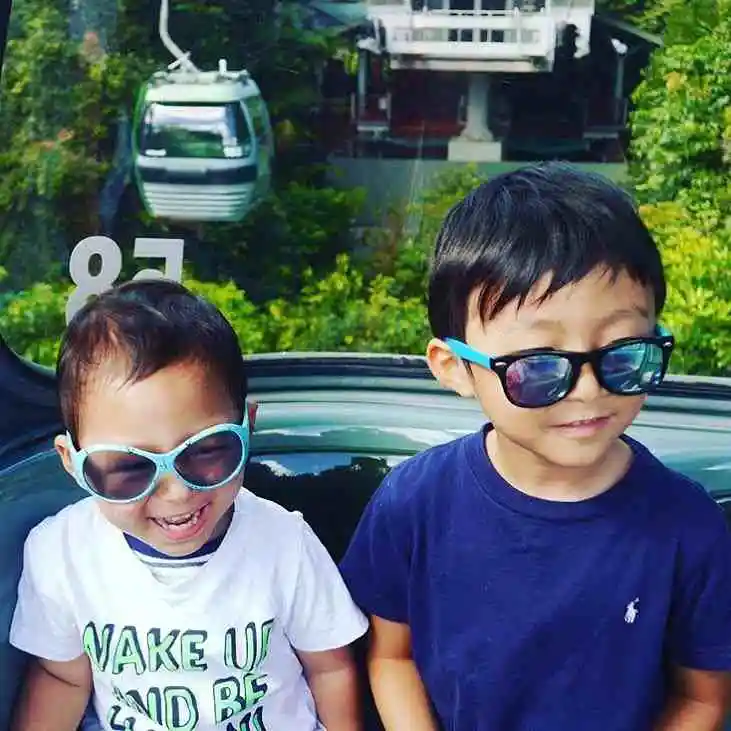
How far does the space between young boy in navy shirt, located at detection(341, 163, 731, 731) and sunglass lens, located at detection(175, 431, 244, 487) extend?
0.26m

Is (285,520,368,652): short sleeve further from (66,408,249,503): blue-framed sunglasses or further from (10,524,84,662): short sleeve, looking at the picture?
(10,524,84,662): short sleeve

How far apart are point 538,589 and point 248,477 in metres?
0.58

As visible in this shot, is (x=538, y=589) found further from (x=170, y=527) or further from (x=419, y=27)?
(x=419, y=27)

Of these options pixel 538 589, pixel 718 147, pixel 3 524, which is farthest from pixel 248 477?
pixel 718 147

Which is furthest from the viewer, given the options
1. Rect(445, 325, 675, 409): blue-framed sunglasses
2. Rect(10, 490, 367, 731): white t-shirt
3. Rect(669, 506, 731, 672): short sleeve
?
Rect(10, 490, 367, 731): white t-shirt

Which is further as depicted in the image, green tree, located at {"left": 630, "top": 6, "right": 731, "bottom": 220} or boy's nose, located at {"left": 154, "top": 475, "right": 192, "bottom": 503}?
green tree, located at {"left": 630, "top": 6, "right": 731, "bottom": 220}

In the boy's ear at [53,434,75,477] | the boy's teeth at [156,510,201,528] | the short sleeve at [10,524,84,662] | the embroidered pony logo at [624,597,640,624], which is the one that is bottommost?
the short sleeve at [10,524,84,662]

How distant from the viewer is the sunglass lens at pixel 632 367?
4.52 ft

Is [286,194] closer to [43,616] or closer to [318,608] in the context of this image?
[318,608]

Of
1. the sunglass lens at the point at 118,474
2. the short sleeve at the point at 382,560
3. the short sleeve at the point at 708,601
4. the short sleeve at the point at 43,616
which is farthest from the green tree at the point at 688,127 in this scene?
the short sleeve at the point at 43,616

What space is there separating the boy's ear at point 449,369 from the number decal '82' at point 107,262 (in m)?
0.49

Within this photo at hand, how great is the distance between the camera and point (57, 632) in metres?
1.67

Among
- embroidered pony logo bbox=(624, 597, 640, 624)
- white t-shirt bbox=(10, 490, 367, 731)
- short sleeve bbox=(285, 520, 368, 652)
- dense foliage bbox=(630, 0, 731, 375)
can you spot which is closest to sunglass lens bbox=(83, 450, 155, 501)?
Answer: white t-shirt bbox=(10, 490, 367, 731)

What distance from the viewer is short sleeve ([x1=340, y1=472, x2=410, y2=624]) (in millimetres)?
1643
